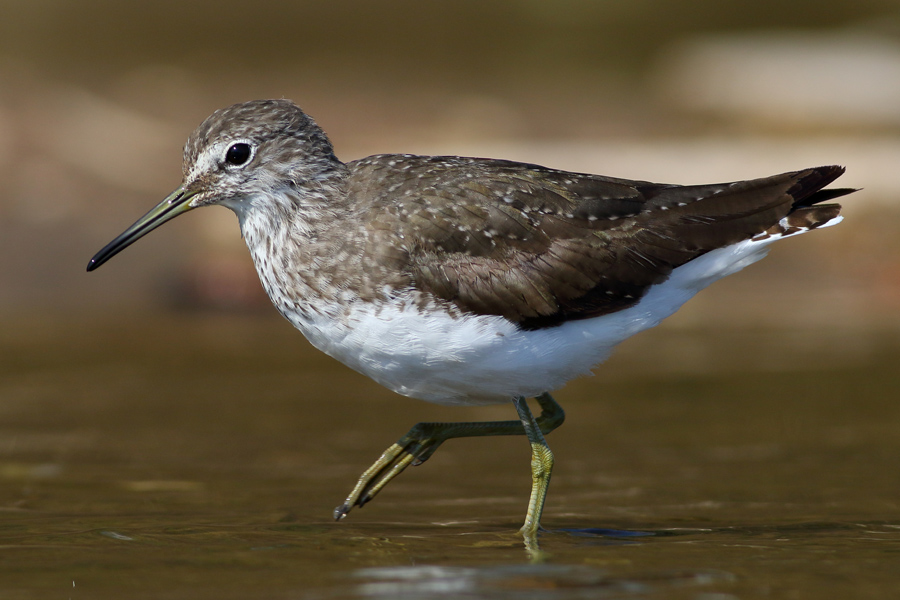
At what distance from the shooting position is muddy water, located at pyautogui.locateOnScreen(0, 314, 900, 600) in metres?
5.75

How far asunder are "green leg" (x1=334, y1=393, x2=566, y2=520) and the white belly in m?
0.40

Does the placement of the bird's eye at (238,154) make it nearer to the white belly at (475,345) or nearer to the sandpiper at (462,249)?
the sandpiper at (462,249)

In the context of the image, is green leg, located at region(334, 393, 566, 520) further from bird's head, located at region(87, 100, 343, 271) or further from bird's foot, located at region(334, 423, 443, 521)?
bird's head, located at region(87, 100, 343, 271)

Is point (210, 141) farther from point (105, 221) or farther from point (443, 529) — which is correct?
point (105, 221)

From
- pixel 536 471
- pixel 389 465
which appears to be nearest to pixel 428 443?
pixel 389 465

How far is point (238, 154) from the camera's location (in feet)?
22.7

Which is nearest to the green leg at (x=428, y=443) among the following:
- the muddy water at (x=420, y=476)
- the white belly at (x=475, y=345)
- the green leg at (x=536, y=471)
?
the green leg at (x=536, y=471)

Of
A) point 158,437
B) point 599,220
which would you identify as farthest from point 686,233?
point 158,437

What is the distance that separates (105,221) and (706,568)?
11824mm

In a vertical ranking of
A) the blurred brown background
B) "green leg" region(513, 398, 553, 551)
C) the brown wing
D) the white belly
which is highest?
the blurred brown background

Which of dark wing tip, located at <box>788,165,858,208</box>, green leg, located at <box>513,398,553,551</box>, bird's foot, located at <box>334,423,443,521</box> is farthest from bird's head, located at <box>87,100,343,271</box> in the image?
dark wing tip, located at <box>788,165,858,208</box>

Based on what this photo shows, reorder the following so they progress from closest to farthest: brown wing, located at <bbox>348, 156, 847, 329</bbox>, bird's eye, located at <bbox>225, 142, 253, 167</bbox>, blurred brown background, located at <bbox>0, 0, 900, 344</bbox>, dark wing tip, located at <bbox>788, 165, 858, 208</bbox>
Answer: brown wing, located at <bbox>348, 156, 847, 329</bbox>, bird's eye, located at <bbox>225, 142, 253, 167</bbox>, dark wing tip, located at <bbox>788, 165, 858, 208</bbox>, blurred brown background, located at <bbox>0, 0, 900, 344</bbox>

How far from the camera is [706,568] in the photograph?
5832 millimetres

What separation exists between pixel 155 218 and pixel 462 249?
1.95m
